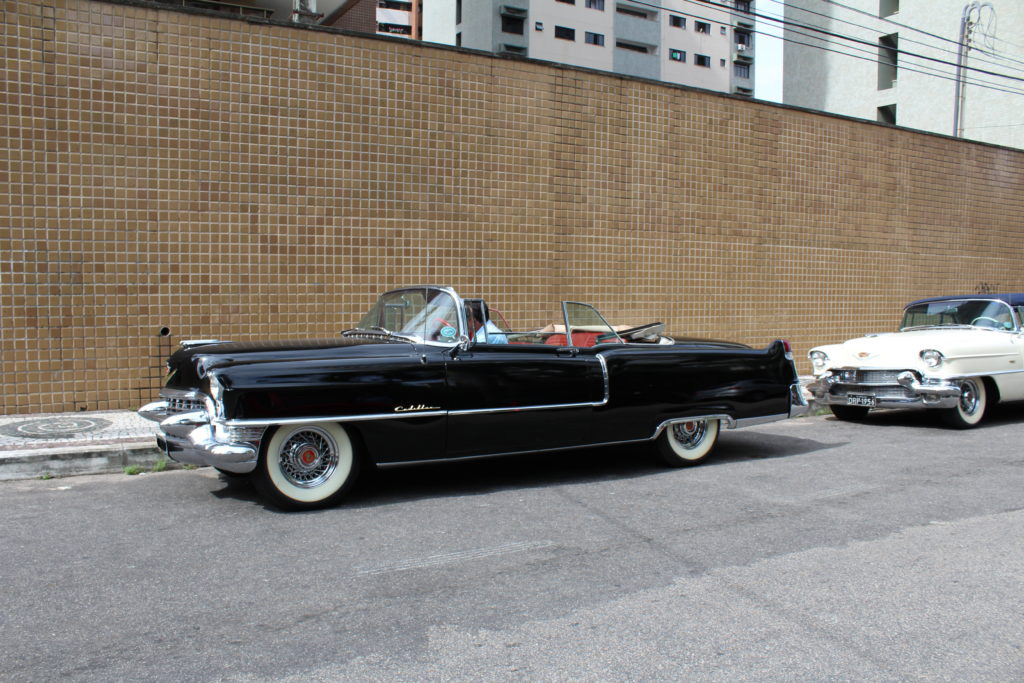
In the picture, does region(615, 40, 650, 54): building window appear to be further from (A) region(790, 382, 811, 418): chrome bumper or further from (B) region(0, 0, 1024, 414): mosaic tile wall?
(A) region(790, 382, 811, 418): chrome bumper

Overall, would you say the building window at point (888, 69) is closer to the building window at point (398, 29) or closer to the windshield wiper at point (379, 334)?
the windshield wiper at point (379, 334)

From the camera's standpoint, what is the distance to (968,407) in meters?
9.06

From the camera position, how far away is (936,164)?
1557cm

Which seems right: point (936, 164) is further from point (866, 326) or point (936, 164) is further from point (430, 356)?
point (430, 356)

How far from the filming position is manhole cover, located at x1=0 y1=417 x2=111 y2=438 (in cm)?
729

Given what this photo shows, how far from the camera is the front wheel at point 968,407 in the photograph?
353 inches

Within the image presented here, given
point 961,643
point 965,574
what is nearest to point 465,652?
point 961,643

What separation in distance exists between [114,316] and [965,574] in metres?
8.17

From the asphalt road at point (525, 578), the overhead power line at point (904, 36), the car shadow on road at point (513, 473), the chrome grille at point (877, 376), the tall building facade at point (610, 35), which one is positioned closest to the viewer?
the asphalt road at point (525, 578)

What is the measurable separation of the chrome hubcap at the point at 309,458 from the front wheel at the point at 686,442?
2.90 metres

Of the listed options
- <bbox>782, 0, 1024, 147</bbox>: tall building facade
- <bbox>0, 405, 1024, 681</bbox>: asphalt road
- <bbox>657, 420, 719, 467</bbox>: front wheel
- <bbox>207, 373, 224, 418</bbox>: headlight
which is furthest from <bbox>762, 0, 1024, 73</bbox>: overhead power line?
<bbox>207, 373, 224, 418</bbox>: headlight

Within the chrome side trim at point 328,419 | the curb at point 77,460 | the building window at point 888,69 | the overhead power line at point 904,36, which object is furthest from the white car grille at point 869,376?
the building window at point 888,69

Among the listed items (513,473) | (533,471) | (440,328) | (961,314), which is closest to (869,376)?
(961,314)

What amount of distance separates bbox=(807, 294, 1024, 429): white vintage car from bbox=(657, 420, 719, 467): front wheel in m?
2.90
